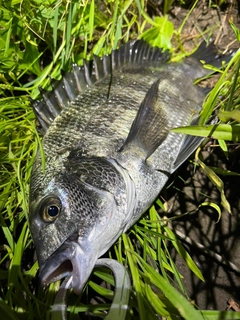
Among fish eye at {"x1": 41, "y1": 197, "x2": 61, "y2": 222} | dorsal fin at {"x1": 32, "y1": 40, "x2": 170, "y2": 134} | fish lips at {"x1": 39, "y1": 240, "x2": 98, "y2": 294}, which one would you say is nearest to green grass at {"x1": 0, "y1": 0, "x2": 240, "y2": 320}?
dorsal fin at {"x1": 32, "y1": 40, "x2": 170, "y2": 134}

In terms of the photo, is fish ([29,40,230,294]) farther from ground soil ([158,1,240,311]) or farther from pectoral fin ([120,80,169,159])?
ground soil ([158,1,240,311])

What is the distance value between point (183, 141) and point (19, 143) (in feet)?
3.52

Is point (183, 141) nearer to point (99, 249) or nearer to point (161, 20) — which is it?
point (99, 249)

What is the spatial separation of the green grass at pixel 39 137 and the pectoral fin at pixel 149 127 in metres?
0.26

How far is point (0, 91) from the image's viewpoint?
2.53 metres

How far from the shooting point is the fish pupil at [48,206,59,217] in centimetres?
179

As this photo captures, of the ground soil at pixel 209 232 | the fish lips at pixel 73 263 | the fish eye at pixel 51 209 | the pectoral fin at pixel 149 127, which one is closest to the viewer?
the fish lips at pixel 73 263

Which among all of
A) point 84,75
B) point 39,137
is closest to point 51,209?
point 39,137

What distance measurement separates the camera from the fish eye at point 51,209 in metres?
1.79

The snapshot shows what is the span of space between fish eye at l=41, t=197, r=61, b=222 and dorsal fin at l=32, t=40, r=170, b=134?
61 centimetres

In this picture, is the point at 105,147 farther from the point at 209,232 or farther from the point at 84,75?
the point at 209,232

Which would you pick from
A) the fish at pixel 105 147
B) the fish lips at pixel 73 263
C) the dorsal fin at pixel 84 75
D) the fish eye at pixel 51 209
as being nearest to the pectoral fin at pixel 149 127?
the fish at pixel 105 147

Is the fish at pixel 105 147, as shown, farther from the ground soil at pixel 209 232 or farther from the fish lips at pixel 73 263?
the ground soil at pixel 209 232

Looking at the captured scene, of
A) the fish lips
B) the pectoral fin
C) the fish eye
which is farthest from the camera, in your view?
the pectoral fin
